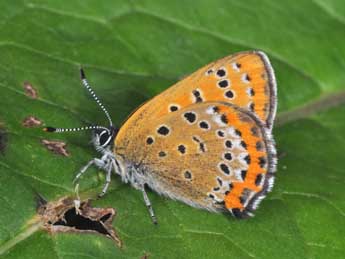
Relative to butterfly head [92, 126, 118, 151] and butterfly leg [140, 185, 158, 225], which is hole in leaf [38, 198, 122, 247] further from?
butterfly head [92, 126, 118, 151]

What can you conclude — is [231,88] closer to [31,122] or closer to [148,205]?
[148,205]

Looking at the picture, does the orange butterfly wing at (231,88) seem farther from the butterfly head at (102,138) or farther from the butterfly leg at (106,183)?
the butterfly leg at (106,183)

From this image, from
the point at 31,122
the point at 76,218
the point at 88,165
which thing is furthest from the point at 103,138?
the point at 76,218

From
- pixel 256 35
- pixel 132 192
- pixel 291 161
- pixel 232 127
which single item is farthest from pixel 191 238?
pixel 256 35

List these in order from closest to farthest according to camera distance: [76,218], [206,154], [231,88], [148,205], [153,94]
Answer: [76,218], [148,205], [231,88], [206,154], [153,94]

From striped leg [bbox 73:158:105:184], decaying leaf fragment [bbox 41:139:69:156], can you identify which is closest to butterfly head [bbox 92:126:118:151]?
striped leg [bbox 73:158:105:184]

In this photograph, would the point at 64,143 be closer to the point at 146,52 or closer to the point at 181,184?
the point at 181,184
